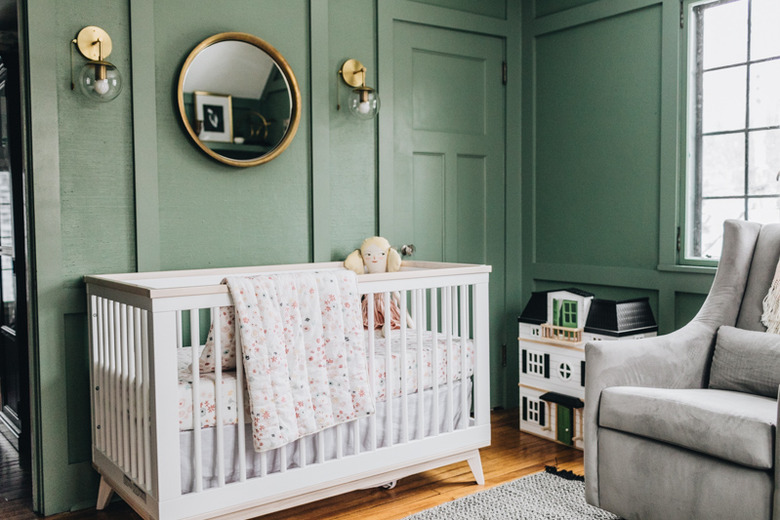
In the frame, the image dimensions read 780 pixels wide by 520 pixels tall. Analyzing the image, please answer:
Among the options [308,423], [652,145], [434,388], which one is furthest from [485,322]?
[652,145]

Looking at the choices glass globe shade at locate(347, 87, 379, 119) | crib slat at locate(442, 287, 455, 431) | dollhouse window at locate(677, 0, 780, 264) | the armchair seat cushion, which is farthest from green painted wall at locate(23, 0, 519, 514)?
dollhouse window at locate(677, 0, 780, 264)

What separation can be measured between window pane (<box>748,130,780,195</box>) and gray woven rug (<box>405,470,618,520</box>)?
141cm

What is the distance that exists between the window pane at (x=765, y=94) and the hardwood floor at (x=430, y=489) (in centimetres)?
158

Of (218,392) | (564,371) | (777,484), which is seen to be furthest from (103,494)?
(777,484)

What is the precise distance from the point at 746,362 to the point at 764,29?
4.74 ft

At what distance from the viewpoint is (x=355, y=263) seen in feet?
9.64

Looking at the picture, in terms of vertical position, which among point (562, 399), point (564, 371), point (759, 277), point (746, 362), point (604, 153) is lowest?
point (562, 399)

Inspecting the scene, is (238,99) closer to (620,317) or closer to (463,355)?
(463,355)

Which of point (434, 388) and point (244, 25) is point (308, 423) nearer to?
point (434, 388)

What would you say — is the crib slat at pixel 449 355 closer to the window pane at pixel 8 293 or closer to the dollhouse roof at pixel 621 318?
the dollhouse roof at pixel 621 318

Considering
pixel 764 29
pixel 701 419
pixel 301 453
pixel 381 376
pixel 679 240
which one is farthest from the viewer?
pixel 679 240

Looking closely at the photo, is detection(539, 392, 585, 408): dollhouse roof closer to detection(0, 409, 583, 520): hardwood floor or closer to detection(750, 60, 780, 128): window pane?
detection(0, 409, 583, 520): hardwood floor

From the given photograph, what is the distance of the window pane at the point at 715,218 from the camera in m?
2.90

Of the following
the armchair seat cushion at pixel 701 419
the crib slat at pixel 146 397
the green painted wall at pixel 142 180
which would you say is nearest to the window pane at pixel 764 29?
the armchair seat cushion at pixel 701 419
